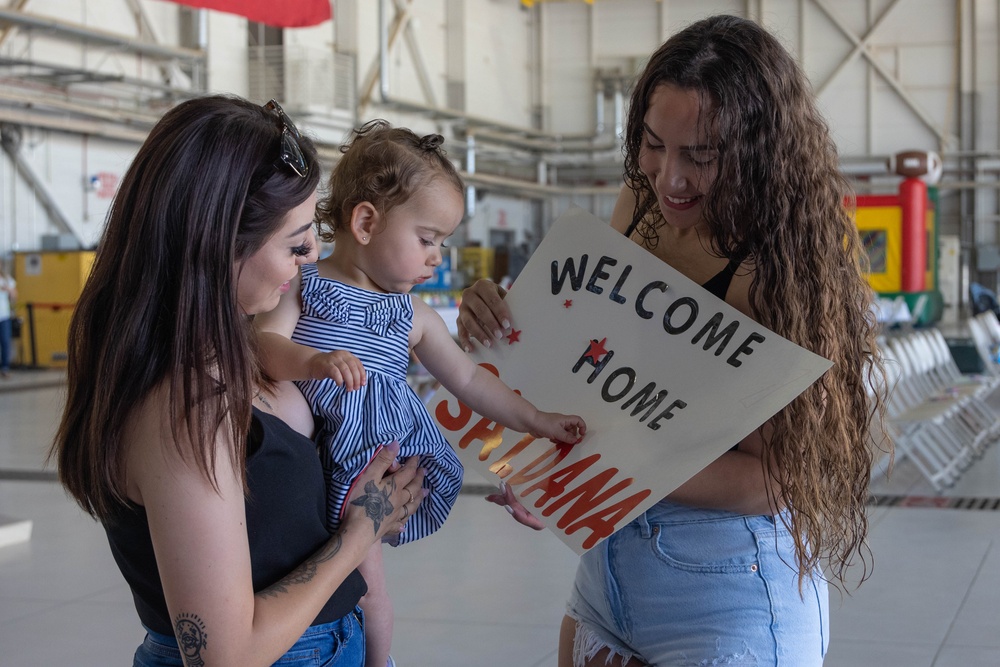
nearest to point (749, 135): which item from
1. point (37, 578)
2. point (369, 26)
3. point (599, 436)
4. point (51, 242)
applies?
point (599, 436)

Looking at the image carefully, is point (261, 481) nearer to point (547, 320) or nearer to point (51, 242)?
point (547, 320)

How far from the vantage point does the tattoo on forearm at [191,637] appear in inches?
45.3

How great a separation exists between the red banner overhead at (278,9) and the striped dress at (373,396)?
5.45 metres

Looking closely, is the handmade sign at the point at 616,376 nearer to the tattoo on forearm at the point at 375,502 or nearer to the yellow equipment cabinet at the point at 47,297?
the tattoo on forearm at the point at 375,502

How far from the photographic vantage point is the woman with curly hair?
1.39m

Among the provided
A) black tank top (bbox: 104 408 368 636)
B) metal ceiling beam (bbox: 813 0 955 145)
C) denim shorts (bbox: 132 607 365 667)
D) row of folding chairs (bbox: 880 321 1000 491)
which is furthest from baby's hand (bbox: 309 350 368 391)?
metal ceiling beam (bbox: 813 0 955 145)

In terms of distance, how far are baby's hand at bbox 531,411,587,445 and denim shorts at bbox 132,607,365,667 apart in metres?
0.40

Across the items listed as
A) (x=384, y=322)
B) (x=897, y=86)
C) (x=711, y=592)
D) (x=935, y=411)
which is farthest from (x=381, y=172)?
(x=897, y=86)

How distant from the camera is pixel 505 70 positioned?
2230 cm

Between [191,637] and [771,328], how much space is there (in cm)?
79

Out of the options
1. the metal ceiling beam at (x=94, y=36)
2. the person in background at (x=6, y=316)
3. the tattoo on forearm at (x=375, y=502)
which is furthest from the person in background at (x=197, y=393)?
the metal ceiling beam at (x=94, y=36)

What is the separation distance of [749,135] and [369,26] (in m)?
18.0

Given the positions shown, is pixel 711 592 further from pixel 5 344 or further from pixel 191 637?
pixel 5 344

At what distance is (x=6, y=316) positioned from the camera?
12.1 m
